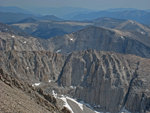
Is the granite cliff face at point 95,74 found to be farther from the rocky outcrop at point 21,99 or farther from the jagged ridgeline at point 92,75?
the rocky outcrop at point 21,99

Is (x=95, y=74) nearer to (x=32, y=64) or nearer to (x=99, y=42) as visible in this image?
(x=32, y=64)

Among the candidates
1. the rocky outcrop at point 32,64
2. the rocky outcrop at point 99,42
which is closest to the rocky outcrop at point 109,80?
the rocky outcrop at point 32,64

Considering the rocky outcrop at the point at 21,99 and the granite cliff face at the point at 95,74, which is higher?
A: the rocky outcrop at the point at 21,99

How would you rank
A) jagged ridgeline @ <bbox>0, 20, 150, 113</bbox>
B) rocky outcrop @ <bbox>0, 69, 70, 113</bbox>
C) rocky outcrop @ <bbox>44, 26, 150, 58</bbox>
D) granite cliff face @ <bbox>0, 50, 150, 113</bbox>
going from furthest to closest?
rocky outcrop @ <bbox>44, 26, 150, 58</bbox> < jagged ridgeline @ <bbox>0, 20, 150, 113</bbox> < granite cliff face @ <bbox>0, 50, 150, 113</bbox> < rocky outcrop @ <bbox>0, 69, 70, 113</bbox>

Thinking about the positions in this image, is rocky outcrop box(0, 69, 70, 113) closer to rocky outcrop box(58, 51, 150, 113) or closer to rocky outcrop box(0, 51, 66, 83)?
rocky outcrop box(58, 51, 150, 113)

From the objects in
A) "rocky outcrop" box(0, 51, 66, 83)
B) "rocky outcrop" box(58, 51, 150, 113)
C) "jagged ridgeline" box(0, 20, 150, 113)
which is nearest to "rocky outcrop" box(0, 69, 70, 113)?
"jagged ridgeline" box(0, 20, 150, 113)

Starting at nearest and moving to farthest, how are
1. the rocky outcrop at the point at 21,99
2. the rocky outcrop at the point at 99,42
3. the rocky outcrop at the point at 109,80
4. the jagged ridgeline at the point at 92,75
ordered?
the rocky outcrop at the point at 21,99 → the rocky outcrop at the point at 109,80 → the jagged ridgeline at the point at 92,75 → the rocky outcrop at the point at 99,42

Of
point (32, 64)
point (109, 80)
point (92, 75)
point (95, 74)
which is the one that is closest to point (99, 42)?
point (92, 75)

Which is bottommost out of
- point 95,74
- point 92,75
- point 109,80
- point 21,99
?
point 92,75

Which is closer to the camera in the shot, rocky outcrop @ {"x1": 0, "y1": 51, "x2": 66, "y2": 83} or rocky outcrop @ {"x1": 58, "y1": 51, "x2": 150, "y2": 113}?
rocky outcrop @ {"x1": 58, "y1": 51, "x2": 150, "y2": 113}
